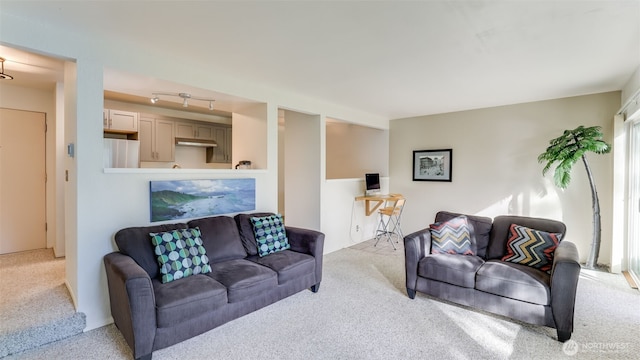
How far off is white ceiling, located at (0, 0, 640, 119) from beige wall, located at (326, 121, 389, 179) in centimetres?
244

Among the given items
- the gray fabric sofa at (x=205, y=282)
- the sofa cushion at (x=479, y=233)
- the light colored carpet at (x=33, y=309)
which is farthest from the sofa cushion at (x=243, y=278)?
the sofa cushion at (x=479, y=233)

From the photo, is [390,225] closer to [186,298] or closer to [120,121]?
[186,298]

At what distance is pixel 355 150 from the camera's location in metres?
6.43

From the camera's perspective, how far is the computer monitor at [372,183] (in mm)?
5520

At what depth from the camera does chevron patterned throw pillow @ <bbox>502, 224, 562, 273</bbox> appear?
2852 millimetres

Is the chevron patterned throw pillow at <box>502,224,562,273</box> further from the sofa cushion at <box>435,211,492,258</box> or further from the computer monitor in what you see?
the computer monitor

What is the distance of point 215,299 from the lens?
7.91ft

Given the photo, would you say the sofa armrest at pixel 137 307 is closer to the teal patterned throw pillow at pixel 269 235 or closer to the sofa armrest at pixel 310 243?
the teal patterned throw pillow at pixel 269 235

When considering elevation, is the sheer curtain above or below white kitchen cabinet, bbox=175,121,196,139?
below

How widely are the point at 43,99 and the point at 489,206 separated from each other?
695cm

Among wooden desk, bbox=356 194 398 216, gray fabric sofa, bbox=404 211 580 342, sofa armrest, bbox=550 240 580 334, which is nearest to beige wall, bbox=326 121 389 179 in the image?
wooden desk, bbox=356 194 398 216

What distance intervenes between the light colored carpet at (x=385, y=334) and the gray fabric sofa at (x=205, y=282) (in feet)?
0.44

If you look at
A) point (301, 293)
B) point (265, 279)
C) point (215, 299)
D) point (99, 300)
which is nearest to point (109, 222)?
point (99, 300)

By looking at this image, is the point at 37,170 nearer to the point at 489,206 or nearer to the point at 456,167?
the point at 456,167
